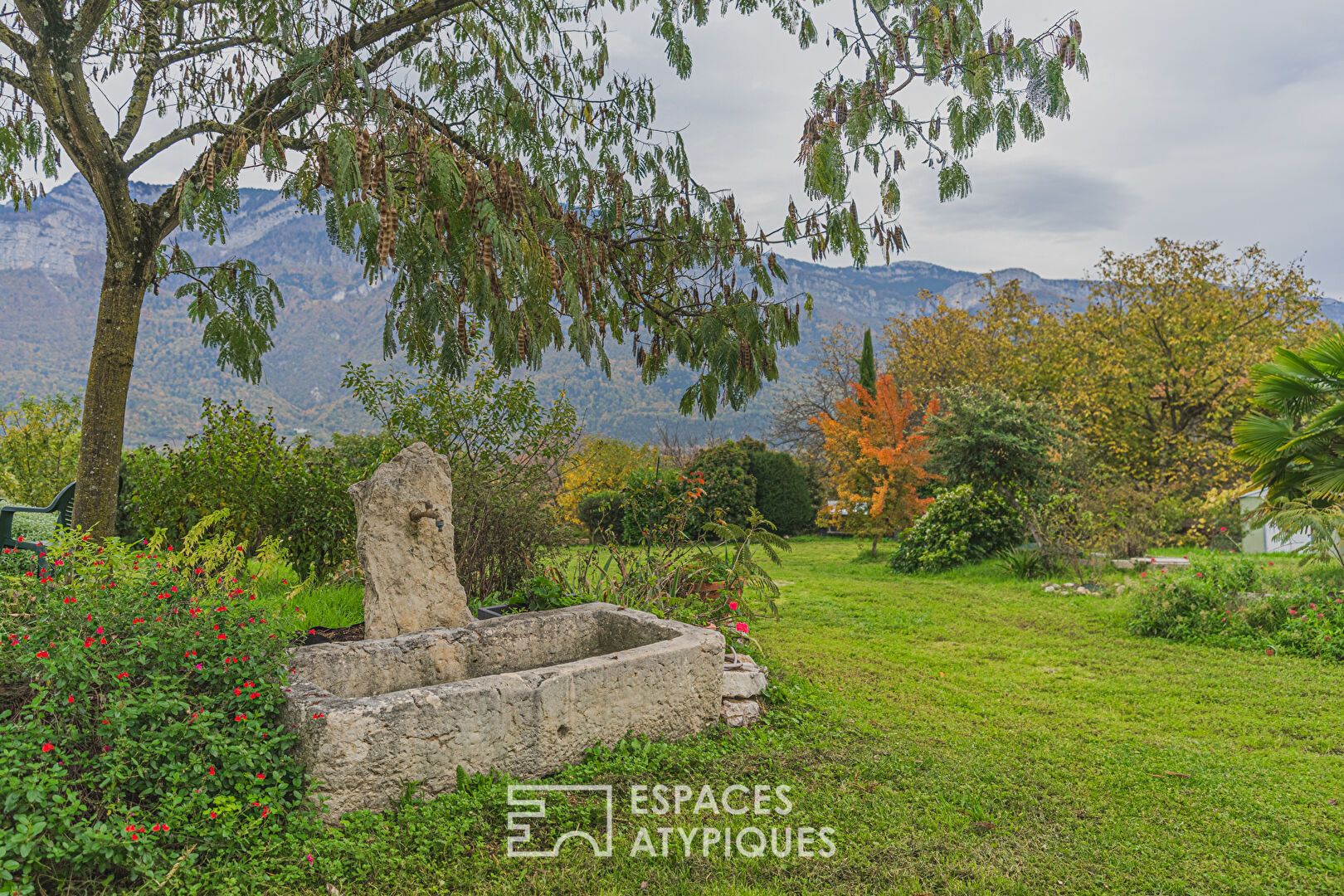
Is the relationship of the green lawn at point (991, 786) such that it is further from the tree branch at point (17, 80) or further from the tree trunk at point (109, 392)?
the tree branch at point (17, 80)

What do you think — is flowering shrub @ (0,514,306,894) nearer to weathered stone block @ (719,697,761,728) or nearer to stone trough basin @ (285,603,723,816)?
stone trough basin @ (285,603,723,816)

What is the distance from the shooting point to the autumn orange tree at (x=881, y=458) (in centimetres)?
1295

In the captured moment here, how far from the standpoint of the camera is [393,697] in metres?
2.94

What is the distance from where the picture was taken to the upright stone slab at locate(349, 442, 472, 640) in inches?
164

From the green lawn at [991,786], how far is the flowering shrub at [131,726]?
16.7 inches

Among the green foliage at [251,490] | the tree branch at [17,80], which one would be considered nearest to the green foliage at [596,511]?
the green foliage at [251,490]

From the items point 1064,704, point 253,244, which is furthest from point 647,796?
point 253,244

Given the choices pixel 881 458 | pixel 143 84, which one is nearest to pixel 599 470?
pixel 881 458

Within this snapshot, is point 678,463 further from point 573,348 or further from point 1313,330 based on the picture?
point 573,348

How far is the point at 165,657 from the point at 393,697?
877 mm

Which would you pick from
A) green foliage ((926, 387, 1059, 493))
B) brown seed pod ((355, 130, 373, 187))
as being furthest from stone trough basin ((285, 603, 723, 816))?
green foliage ((926, 387, 1059, 493))

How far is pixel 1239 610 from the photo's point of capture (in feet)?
21.4

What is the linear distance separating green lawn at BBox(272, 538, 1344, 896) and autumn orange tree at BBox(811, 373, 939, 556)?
6.93m

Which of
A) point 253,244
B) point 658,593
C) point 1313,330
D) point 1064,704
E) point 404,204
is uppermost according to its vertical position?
point 253,244
